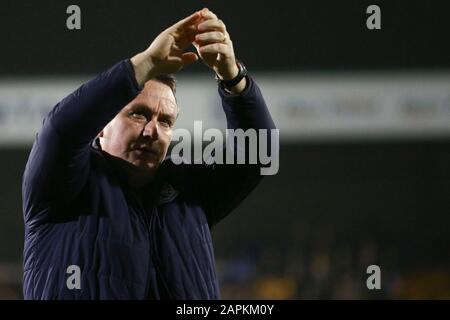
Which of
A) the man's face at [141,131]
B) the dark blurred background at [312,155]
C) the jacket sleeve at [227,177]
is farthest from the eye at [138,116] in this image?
the dark blurred background at [312,155]

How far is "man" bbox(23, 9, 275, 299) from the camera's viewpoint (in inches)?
42.4

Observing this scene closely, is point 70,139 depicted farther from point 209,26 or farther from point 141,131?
point 209,26

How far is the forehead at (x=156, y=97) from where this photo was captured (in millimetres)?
1204

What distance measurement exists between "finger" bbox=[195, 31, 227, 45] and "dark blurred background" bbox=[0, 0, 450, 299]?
1.01ft

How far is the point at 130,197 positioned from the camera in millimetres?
1161

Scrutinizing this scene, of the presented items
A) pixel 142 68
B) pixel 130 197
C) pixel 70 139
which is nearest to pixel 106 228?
pixel 130 197

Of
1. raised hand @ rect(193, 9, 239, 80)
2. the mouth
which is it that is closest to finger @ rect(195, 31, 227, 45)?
raised hand @ rect(193, 9, 239, 80)

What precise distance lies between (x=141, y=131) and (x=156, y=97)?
0.07 meters

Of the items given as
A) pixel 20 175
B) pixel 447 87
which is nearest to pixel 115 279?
pixel 20 175

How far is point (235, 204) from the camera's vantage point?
50.0 inches

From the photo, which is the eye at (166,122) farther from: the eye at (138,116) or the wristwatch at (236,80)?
the wristwatch at (236,80)

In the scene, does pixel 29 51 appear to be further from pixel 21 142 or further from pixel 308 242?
pixel 308 242

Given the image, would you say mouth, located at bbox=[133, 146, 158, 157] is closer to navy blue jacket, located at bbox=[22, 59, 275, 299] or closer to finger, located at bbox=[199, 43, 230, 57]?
navy blue jacket, located at bbox=[22, 59, 275, 299]
